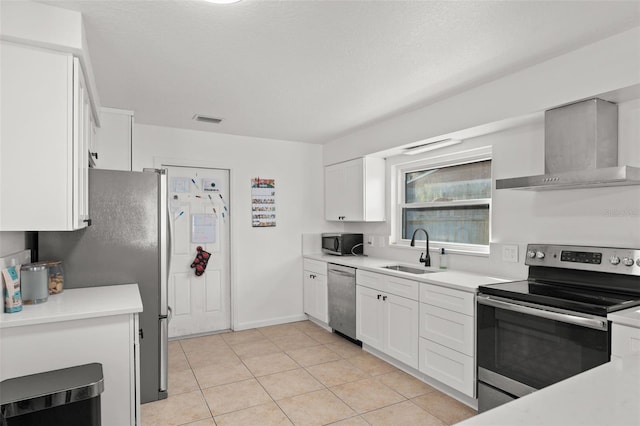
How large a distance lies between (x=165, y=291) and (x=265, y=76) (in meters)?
1.76

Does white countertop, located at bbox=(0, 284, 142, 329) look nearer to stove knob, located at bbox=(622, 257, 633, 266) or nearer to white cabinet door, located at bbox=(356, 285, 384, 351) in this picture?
white cabinet door, located at bbox=(356, 285, 384, 351)

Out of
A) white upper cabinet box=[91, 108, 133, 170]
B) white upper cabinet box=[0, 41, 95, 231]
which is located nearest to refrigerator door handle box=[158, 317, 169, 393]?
white upper cabinet box=[0, 41, 95, 231]

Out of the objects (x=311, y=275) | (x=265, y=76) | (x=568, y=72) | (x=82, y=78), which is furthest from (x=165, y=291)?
(x=568, y=72)

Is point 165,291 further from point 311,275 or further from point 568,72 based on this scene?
point 568,72

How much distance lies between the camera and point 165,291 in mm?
2863

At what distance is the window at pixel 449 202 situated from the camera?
133 inches

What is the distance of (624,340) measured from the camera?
1.79 m

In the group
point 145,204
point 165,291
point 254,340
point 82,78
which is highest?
point 82,78

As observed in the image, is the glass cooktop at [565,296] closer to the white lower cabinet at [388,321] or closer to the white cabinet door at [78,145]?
the white lower cabinet at [388,321]

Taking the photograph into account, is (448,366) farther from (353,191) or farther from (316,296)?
(353,191)

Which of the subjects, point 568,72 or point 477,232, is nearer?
point 568,72

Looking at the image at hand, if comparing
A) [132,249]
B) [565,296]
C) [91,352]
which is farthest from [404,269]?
[91,352]

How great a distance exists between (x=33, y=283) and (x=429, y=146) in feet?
10.3

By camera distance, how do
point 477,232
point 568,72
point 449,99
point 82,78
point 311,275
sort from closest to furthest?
point 82,78, point 568,72, point 449,99, point 477,232, point 311,275
